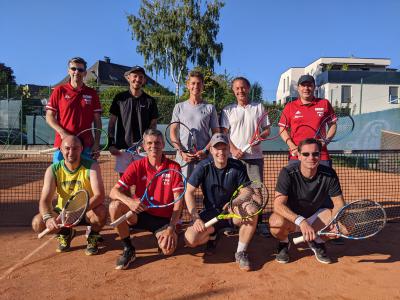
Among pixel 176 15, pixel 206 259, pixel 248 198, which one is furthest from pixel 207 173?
pixel 176 15

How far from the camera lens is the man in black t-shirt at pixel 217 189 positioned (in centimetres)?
341

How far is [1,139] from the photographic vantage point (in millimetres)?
15273

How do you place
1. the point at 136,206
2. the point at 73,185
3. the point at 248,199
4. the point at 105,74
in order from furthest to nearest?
the point at 105,74, the point at 73,185, the point at 248,199, the point at 136,206

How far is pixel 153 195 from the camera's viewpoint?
3.55 m

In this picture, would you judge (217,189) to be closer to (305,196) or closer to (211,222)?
(211,222)

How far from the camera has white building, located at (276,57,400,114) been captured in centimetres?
1975

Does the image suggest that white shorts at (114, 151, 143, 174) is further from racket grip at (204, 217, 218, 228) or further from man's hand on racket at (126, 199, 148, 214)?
racket grip at (204, 217, 218, 228)

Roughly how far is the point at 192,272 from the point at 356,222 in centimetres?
162

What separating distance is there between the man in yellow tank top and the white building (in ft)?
47.0

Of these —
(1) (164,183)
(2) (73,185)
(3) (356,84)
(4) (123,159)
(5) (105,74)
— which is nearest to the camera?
(1) (164,183)

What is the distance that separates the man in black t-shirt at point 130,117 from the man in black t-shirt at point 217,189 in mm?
1077

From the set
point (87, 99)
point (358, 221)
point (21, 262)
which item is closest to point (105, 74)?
point (87, 99)

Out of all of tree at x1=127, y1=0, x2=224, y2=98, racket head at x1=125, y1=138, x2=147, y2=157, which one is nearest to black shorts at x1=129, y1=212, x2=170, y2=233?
racket head at x1=125, y1=138, x2=147, y2=157

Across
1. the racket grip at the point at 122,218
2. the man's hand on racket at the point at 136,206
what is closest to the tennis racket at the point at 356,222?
the man's hand on racket at the point at 136,206
